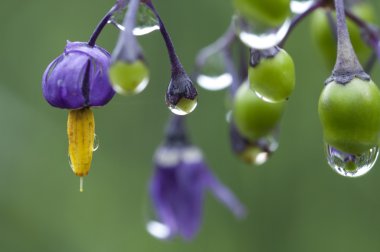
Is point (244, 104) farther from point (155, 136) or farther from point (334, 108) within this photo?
point (155, 136)

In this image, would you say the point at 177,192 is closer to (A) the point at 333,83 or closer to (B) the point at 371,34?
(B) the point at 371,34

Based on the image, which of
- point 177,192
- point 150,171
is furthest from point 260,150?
point 150,171

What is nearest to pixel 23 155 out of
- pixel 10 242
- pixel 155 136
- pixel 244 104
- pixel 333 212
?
pixel 10 242

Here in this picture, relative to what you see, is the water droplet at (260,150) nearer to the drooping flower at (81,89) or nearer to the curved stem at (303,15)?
the curved stem at (303,15)

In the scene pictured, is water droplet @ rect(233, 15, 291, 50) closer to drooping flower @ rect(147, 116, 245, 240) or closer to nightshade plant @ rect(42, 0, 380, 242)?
nightshade plant @ rect(42, 0, 380, 242)

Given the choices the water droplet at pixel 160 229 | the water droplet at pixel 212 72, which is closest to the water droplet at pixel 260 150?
the water droplet at pixel 212 72

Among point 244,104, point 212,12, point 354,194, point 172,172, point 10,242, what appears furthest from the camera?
point 212,12
